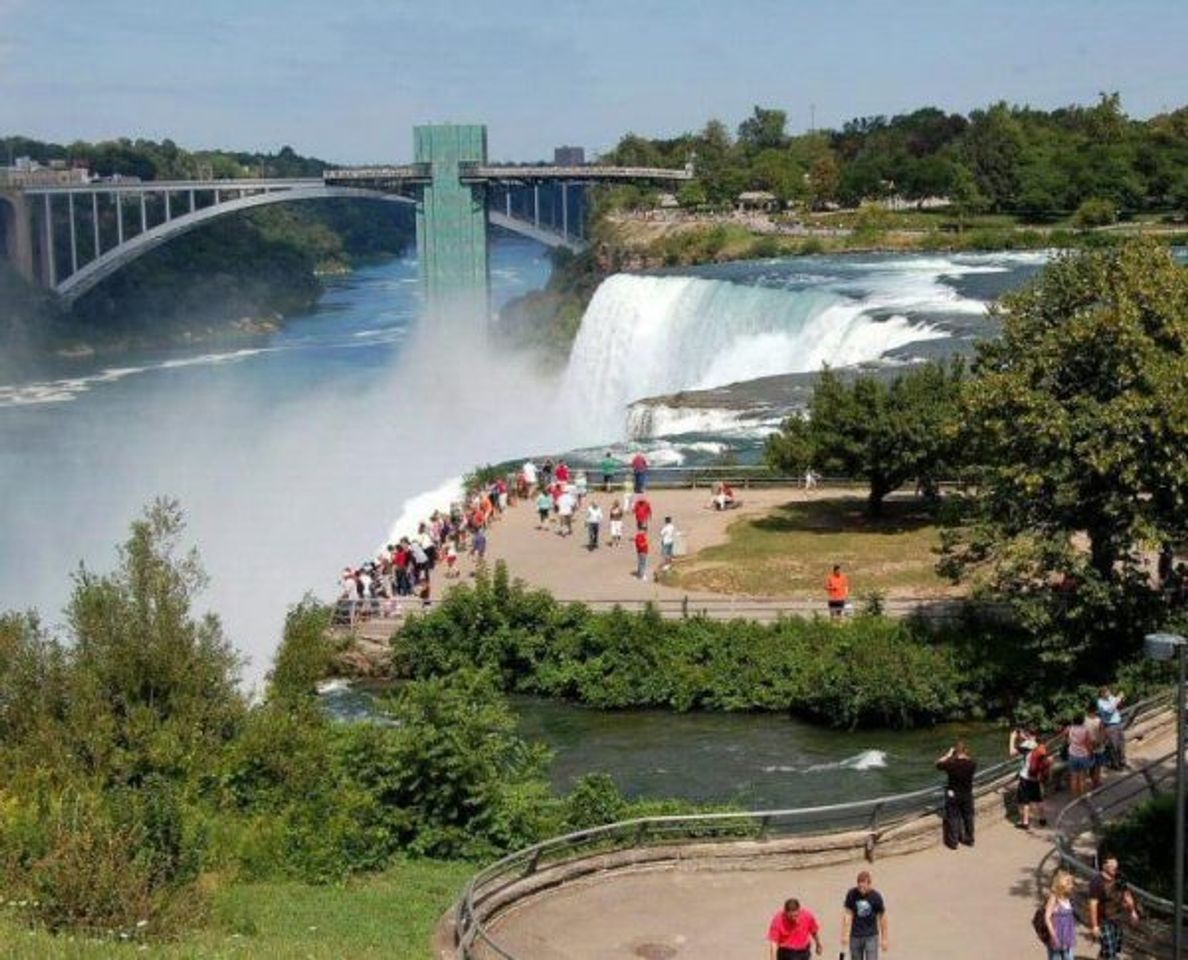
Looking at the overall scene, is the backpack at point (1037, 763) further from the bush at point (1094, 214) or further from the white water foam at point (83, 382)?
the white water foam at point (83, 382)

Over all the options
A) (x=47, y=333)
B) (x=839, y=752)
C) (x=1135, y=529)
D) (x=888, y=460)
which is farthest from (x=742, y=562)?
(x=47, y=333)

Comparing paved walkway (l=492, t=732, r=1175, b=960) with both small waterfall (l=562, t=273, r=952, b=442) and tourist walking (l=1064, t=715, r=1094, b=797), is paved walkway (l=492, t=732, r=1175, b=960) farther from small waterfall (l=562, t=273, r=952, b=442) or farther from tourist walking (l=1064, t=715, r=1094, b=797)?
small waterfall (l=562, t=273, r=952, b=442)

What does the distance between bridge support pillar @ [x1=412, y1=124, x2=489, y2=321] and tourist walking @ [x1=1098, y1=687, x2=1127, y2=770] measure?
217ft

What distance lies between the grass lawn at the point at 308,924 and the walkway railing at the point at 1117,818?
393cm

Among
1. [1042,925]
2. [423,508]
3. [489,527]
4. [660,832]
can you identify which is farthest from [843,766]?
[423,508]

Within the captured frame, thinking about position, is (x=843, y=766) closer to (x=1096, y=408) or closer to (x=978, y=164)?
(x=1096, y=408)

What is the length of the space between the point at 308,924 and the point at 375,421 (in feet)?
146

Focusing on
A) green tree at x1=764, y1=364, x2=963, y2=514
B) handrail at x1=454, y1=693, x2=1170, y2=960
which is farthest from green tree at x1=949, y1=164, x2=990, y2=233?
handrail at x1=454, y1=693, x2=1170, y2=960

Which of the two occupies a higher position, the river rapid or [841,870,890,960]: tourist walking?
[841,870,890,960]: tourist walking

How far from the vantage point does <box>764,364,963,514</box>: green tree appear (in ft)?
74.7

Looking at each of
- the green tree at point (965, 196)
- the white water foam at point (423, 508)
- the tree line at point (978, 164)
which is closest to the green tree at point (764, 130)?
the tree line at point (978, 164)

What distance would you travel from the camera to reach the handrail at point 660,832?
10.3 metres

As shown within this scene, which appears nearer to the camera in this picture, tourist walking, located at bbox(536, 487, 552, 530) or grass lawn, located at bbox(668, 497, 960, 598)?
grass lawn, located at bbox(668, 497, 960, 598)

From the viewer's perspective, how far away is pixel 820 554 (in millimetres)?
22312
